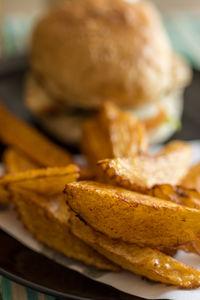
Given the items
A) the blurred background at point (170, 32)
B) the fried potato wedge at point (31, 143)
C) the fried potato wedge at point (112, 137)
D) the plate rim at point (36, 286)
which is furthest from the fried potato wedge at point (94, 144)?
the blurred background at point (170, 32)

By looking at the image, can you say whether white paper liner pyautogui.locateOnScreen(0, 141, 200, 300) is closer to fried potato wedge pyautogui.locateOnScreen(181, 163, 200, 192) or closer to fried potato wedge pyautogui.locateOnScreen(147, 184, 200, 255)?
fried potato wedge pyautogui.locateOnScreen(147, 184, 200, 255)

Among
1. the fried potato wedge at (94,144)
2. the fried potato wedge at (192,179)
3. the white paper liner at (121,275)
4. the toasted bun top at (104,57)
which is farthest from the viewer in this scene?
the toasted bun top at (104,57)

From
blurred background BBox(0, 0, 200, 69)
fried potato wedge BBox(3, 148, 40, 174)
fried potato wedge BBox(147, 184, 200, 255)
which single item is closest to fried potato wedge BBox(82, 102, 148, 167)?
fried potato wedge BBox(3, 148, 40, 174)

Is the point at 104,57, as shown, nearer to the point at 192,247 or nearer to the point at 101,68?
the point at 101,68

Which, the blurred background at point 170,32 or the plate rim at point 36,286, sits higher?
the blurred background at point 170,32

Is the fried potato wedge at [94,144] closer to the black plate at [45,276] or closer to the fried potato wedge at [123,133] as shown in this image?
the fried potato wedge at [123,133]

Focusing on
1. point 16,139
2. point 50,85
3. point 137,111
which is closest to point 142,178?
point 16,139
